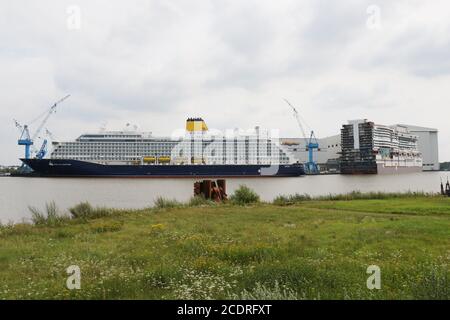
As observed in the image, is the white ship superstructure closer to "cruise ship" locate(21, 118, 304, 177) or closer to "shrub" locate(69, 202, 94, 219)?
"cruise ship" locate(21, 118, 304, 177)

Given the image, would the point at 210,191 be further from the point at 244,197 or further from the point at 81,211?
the point at 81,211

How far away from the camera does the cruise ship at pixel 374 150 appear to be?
153750mm

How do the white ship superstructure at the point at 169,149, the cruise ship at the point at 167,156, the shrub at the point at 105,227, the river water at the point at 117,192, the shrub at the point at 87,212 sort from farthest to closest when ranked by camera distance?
the white ship superstructure at the point at 169,149 → the cruise ship at the point at 167,156 → the river water at the point at 117,192 → the shrub at the point at 87,212 → the shrub at the point at 105,227

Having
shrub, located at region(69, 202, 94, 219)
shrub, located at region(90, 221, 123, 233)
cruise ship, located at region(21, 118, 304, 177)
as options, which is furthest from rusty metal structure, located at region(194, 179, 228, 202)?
cruise ship, located at region(21, 118, 304, 177)

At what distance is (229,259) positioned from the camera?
9.15 m

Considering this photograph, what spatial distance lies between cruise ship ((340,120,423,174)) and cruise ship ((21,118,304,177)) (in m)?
64.3

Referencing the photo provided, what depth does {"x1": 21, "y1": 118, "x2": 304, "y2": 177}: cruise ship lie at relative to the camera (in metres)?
93.6

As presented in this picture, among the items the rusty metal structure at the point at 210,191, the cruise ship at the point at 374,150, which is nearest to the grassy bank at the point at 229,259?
the rusty metal structure at the point at 210,191

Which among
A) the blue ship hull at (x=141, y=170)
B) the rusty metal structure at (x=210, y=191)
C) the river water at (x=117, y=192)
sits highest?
the blue ship hull at (x=141, y=170)

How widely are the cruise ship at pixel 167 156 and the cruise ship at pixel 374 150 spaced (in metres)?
64.3

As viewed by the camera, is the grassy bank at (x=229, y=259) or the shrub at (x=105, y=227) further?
the shrub at (x=105, y=227)

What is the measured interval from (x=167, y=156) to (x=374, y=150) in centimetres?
9414

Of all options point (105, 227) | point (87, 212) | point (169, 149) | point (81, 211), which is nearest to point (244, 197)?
point (87, 212)

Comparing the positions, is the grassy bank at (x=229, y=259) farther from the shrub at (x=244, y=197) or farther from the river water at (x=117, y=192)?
the river water at (x=117, y=192)
